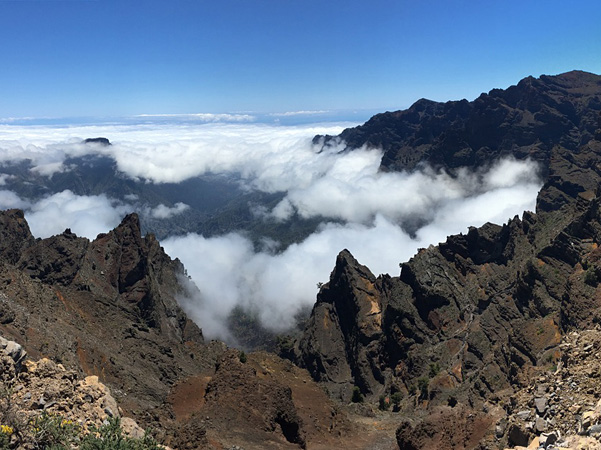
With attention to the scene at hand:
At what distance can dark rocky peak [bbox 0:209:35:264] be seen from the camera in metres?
125

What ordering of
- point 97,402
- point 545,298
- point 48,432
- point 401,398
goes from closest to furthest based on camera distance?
point 48,432, point 97,402, point 545,298, point 401,398

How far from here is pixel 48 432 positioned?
719 inches

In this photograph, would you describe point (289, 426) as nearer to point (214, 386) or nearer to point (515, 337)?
point (214, 386)

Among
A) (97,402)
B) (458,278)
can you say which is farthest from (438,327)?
(97,402)

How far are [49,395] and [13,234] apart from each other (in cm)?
13117

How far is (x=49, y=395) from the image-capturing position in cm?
2150

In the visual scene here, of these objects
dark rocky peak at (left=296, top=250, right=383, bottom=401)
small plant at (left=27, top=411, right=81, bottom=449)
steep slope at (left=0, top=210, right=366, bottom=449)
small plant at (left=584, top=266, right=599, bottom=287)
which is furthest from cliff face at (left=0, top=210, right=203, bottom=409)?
small plant at (left=584, top=266, right=599, bottom=287)

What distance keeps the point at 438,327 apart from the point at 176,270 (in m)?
88.1

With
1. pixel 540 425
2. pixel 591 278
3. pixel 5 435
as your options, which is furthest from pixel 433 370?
pixel 5 435

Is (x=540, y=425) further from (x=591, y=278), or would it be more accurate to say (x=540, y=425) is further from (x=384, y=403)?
(x=384, y=403)

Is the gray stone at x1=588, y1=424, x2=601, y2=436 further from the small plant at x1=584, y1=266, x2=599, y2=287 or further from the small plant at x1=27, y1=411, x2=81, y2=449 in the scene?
the small plant at x1=584, y1=266, x2=599, y2=287

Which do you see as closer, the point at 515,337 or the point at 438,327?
the point at 515,337

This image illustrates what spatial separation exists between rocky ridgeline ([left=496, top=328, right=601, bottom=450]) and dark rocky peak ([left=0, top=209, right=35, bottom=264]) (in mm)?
127110

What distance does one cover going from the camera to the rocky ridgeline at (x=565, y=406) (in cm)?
1892
